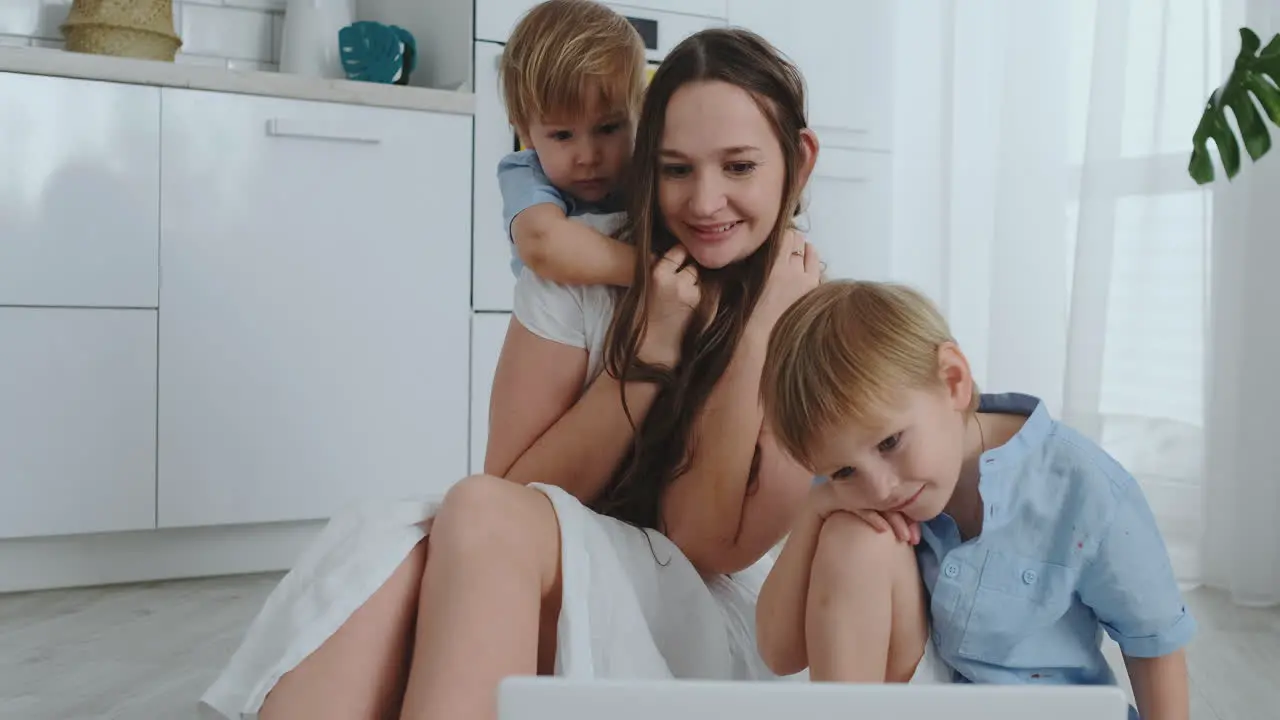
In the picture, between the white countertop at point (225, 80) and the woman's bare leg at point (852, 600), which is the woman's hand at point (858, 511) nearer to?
the woman's bare leg at point (852, 600)

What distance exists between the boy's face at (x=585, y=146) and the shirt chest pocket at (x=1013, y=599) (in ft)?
1.89

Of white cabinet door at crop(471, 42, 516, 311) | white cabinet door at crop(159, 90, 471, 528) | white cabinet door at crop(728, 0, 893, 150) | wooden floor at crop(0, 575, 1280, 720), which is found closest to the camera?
wooden floor at crop(0, 575, 1280, 720)

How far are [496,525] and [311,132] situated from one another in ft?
5.06

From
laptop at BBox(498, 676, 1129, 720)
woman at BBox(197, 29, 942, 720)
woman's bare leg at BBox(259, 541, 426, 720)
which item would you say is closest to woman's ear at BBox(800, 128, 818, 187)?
woman at BBox(197, 29, 942, 720)

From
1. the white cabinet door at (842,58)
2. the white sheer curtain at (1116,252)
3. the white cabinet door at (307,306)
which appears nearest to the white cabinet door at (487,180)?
the white cabinet door at (307,306)

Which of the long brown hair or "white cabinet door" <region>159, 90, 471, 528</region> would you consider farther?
"white cabinet door" <region>159, 90, 471, 528</region>

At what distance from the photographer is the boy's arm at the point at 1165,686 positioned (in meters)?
1.02

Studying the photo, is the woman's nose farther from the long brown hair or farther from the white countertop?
the white countertop

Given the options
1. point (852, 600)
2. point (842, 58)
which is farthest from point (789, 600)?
point (842, 58)

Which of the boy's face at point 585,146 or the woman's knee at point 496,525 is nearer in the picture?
the woman's knee at point 496,525

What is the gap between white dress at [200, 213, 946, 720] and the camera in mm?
986

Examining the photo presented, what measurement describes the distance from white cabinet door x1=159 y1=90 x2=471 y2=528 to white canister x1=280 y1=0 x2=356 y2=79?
343 mm

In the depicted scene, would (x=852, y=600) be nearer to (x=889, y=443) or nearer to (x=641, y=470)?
(x=889, y=443)

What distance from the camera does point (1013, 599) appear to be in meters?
1.04
